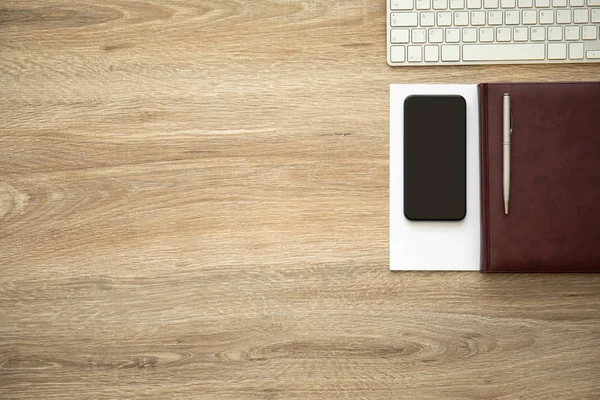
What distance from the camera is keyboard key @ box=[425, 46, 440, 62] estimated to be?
745 mm

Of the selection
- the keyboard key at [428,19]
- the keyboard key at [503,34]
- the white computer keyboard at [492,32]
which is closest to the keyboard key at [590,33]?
the white computer keyboard at [492,32]

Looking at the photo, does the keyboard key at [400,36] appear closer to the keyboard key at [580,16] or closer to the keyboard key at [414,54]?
the keyboard key at [414,54]

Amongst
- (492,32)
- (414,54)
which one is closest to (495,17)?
(492,32)

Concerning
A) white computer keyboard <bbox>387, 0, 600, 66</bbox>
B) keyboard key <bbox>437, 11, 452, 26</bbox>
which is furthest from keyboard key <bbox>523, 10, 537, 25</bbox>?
keyboard key <bbox>437, 11, 452, 26</bbox>

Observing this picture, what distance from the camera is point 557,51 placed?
740 mm

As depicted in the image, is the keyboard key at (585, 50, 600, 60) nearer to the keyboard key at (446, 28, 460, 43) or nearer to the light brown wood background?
the light brown wood background

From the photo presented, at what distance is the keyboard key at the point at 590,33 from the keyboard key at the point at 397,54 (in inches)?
9.8

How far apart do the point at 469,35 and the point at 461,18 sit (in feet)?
0.09

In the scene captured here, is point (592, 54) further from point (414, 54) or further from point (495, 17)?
point (414, 54)

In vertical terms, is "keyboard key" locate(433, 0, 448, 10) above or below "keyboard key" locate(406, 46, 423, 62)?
above

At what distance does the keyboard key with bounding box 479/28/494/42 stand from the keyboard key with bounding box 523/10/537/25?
0.05 meters

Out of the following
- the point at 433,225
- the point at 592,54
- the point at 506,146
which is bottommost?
the point at 433,225

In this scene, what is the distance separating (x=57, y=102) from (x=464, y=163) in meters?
0.58

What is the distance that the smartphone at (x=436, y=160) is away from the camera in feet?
2.42
